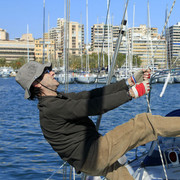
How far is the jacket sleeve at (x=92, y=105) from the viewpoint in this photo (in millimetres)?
3406

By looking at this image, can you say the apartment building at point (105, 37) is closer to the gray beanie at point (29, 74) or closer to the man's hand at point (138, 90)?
the gray beanie at point (29, 74)

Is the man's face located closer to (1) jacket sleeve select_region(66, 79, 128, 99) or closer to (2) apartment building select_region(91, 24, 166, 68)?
(1) jacket sleeve select_region(66, 79, 128, 99)

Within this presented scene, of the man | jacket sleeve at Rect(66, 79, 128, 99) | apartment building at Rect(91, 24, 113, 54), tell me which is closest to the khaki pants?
the man

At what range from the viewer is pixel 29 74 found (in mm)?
3803

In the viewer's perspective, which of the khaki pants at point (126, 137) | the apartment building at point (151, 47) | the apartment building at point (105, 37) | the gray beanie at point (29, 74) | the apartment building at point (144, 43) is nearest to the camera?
the khaki pants at point (126, 137)

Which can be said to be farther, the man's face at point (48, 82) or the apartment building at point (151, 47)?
the apartment building at point (151, 47)

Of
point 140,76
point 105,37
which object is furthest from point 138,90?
point 105,37

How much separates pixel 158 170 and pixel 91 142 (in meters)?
1.99

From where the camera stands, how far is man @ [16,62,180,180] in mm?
3459

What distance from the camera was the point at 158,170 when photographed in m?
5.23

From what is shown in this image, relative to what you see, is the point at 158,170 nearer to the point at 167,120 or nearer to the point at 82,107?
the point at 167,120

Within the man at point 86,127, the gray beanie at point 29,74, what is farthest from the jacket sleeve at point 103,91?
the gray beanie at point 29,74

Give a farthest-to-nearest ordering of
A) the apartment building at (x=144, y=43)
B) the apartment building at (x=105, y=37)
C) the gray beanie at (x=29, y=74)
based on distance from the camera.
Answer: the apartment building at (x=144, y=43), the apartment building at (x=105, y=37), the gray beanie at (x=29, y=74)

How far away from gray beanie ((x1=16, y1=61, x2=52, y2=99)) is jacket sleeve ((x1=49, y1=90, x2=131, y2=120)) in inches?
17.6
